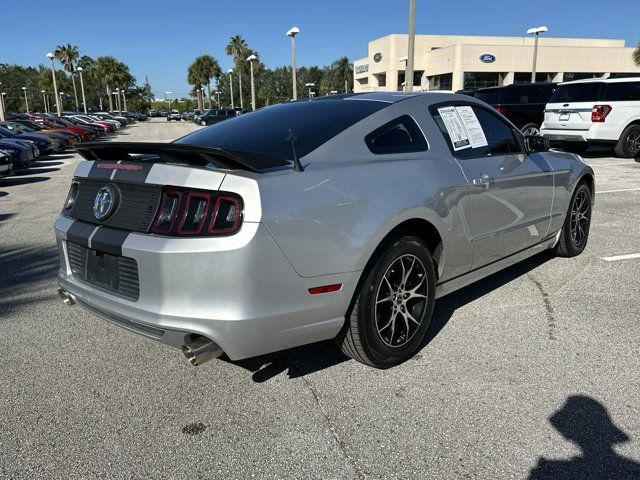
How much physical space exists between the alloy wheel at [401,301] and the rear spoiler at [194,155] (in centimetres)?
93

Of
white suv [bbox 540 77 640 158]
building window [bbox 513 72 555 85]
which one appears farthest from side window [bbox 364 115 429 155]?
building window [bbox 513 72 555 85]

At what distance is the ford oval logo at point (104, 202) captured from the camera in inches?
108

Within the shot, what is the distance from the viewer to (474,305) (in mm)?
4055

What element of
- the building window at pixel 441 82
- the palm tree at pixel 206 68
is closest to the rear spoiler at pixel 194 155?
→ the building window at pixel 441 82

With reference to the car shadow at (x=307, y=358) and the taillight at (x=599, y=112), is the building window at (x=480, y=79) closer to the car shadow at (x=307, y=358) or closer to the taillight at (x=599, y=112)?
the taillight at (x=599, y=112)

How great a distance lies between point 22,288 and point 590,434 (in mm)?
4431

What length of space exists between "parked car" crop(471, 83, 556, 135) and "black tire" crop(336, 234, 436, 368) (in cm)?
1286

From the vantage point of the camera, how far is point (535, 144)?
4.34 m

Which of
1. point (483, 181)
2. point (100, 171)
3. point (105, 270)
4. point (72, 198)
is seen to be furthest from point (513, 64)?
point (105, 270)

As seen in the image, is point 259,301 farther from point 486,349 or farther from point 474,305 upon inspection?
point 474,305

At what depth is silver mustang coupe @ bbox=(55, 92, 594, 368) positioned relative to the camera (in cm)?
240

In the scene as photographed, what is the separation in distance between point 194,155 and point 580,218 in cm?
417

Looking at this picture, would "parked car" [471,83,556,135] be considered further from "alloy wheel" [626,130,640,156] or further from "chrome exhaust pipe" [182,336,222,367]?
"chrome exhaust pipe" [182,336,222,367]

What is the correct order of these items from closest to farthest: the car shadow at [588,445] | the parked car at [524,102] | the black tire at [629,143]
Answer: the car shadow at [588,445], the black tire at [629,143], the parked car at [524,102]
